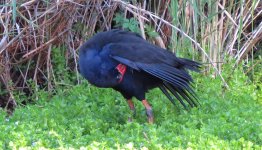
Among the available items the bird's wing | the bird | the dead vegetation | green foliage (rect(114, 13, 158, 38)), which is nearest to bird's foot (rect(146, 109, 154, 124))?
the bird

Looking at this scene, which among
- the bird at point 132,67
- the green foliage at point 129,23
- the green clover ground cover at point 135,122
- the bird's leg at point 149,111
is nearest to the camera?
the green clover ground cover at point 135,122

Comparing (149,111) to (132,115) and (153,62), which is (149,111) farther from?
(153,62)

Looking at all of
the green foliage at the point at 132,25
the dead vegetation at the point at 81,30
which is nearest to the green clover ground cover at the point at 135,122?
the dead vegetation at the point at 81,30

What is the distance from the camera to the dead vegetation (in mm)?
6258

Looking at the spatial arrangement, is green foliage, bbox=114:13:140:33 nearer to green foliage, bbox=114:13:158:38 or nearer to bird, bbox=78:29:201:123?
A: green foliage, bbox=114:13:158:38

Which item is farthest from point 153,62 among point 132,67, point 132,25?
point 132,25

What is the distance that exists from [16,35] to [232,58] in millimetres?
2144

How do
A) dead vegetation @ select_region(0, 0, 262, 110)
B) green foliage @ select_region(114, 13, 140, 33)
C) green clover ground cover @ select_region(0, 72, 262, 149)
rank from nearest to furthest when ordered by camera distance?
green clover ground cover @ select_region(0, 72, 262, 149) < dead vegetation @ select_region(0, 0, 262, 110) < green foliage @ select_region(114, 13, 140, 33)

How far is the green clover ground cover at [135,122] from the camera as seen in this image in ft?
13.6

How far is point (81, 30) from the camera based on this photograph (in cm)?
668

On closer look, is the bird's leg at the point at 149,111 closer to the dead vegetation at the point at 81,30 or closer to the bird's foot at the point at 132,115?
the bird's foot at the point at 132,115

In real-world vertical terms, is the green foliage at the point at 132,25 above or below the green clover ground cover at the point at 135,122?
above

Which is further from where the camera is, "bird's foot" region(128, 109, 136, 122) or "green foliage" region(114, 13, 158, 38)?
"green foliage" region(114, 13, 158, 38)

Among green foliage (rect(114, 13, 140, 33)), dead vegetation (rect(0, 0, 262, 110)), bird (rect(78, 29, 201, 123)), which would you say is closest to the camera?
bird (rect(78, 29, 201, 123))
